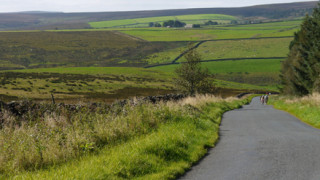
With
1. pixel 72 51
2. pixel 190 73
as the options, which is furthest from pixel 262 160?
pixel 72 51

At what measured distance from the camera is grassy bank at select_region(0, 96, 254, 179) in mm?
8977

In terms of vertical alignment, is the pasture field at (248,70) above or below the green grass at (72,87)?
below

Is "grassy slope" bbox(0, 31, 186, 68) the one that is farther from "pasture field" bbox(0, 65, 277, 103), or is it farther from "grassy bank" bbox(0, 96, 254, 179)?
"grassy bank" bbox(0, 96, 254, 179)

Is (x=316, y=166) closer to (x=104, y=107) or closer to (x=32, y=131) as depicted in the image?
(x=32, y=131)

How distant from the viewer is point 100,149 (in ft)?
37.0

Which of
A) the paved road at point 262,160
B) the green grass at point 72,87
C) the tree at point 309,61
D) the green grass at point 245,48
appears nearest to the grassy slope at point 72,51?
the green grass at point 245,48

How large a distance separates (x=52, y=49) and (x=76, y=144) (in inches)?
6507

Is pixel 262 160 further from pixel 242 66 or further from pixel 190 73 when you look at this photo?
pixel 242 66

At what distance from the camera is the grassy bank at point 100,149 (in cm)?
898

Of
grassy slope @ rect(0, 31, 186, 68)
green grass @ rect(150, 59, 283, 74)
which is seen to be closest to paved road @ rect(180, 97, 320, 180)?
green grass @ rect(150, 59, 283, 74)

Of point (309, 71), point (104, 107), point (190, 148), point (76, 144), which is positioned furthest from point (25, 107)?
point (309, 71)

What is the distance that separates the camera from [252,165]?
388 inches

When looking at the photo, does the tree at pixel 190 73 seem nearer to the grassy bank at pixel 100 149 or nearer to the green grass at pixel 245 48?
the grassy bank at pixel 100 149

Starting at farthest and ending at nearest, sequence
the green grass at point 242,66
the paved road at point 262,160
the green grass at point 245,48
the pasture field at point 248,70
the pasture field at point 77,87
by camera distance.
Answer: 1. the green grass at point 245,48
2. the green grass at point 242,66
3. the pasture field at point 248,70
4. the pasture field at point 77,87
5. the paved road at point 262,160
